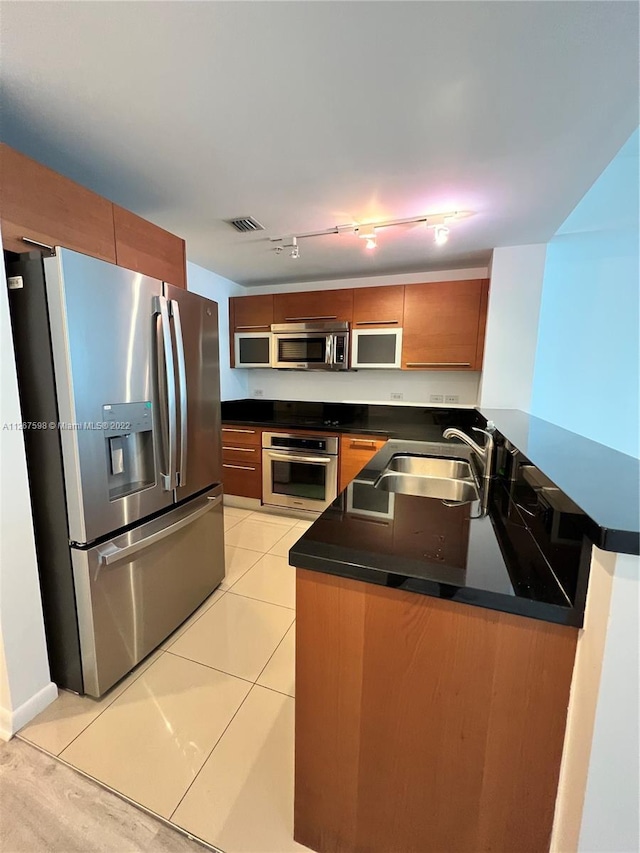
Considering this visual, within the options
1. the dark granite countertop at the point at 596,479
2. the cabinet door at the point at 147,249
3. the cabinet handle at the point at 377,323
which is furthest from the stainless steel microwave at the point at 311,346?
the dark granite countertop at the point at 596,479

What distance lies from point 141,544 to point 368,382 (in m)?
2.59

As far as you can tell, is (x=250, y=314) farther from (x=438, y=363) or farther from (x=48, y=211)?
(x=48, y=211)

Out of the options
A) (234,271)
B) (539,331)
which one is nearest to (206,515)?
(234,271)

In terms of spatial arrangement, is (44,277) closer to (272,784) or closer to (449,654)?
(449,654)

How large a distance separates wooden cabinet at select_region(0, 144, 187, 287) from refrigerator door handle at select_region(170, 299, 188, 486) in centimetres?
34

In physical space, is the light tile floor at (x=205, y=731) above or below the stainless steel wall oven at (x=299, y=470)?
below

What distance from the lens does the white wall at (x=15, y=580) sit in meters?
1.21

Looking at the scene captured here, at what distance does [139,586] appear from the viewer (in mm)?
1569

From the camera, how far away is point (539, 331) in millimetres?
2672

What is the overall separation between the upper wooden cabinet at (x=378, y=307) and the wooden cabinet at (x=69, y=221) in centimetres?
176

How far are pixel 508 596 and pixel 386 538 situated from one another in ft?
1.05

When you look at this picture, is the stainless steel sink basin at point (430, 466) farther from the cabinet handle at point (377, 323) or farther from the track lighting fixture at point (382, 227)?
the cabinet handle at point (377, 323)

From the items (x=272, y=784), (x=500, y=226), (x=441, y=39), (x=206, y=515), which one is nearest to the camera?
(x=441, y=39)

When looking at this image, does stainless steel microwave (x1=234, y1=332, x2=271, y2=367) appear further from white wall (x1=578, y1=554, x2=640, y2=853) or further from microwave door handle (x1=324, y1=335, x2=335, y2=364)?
white wall (x1=578, y1=554, x2=640, y2=853)
